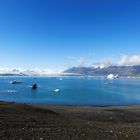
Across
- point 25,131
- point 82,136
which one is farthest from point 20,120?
point 82,136

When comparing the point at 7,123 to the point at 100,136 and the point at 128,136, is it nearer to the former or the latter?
the point at 100,136

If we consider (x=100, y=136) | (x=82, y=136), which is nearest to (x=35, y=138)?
(x=82, y=136)

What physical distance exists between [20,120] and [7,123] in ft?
8.12

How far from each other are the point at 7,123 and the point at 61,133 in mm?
5308

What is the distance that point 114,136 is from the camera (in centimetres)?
2216

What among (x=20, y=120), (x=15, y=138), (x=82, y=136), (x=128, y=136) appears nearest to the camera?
(x=15, y=138)

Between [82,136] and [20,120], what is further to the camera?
[20,120]

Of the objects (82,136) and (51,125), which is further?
(51,125)

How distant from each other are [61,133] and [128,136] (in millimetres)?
5216

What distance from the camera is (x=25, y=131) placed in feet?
69.3

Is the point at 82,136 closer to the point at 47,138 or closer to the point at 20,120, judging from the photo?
the point at 47,138

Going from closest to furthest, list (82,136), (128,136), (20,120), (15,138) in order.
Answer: (15,138), (82,136), (128,136), (20,120)

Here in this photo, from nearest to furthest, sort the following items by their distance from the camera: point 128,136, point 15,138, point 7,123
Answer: point 15,138, point 128,136, point 7,123

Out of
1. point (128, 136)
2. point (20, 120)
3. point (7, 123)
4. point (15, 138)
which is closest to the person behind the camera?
point (15, 138)
